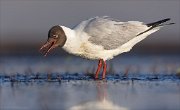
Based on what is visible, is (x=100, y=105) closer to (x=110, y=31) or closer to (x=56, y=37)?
(x=56, y=37)

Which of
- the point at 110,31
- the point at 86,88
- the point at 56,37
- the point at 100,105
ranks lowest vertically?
the point at 100,105

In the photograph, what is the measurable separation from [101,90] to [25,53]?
9952 mm

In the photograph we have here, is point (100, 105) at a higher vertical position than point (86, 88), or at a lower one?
lower

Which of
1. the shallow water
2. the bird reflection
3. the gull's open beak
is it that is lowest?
the bird reflection

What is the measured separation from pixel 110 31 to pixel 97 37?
334mm

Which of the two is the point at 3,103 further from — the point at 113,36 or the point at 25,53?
the point at 25,53

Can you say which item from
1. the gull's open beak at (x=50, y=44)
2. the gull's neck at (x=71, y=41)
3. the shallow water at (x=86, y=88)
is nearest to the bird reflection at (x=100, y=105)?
the shallow water at (x=86, y=88)

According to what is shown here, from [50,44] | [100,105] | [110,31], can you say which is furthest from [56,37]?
[100,105]

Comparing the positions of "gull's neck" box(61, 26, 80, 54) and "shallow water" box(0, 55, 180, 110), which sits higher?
"gull's neck" box(61, 26, 80, 54)

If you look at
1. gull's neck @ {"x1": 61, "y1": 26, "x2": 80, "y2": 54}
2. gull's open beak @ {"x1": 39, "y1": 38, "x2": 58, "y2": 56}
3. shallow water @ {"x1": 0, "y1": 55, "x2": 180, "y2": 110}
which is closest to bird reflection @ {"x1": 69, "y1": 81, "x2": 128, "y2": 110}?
shallow water @ {"x1": 0, "y1": 55, "x2": 180, "y2": 110}

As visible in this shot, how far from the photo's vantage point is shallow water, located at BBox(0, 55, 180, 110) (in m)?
10.1

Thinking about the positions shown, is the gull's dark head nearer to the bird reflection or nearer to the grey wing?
the grey wing

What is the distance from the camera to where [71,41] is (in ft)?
45.6

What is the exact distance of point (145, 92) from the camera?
450 inches
